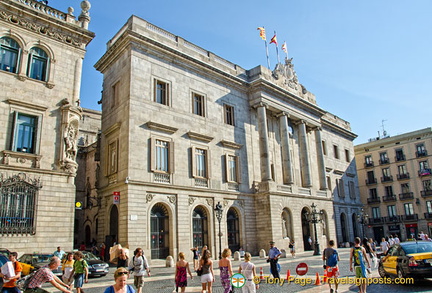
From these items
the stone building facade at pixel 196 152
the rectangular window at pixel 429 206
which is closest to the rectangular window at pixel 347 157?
the rectangular window at pixel 429 206

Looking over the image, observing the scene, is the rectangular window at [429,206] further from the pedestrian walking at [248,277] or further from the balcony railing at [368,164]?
the pedestrian walking at [248,277]

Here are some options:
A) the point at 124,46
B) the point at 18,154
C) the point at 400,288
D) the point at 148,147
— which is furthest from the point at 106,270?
the point at 124,46

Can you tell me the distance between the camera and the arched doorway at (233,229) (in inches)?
1112

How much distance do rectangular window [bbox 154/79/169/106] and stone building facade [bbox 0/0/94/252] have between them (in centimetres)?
611

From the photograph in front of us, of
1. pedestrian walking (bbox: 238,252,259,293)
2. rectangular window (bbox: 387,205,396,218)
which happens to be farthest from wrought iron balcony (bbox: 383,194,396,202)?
pedestrian walking (bbox: 238,252,259,293)

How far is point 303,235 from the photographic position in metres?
34.7

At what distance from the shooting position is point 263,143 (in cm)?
3170

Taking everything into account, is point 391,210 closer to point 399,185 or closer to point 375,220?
point 375,220

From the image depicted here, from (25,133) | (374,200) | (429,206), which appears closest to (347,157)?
(374,200)

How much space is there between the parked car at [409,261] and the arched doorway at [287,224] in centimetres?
1834

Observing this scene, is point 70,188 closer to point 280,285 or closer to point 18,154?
point 18,154

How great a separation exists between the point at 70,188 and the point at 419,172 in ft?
167

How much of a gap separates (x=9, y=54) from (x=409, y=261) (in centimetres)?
2085

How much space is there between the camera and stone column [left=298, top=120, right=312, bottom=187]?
36.1 meters
